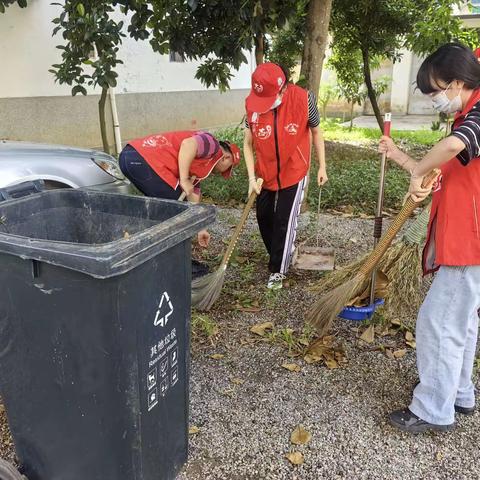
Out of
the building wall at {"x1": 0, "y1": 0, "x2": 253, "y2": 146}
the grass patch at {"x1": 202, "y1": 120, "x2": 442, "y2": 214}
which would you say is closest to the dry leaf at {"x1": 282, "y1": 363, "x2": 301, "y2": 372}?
the grass patch at {"x1": 202, "y1": 120, "x2": 442, "y2": 214}

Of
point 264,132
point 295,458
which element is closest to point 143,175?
point 264,132

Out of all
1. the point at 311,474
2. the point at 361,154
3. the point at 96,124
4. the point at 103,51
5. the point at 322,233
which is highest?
the point at 103,51

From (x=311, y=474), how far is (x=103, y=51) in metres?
4.37

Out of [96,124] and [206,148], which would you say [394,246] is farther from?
[96,124]

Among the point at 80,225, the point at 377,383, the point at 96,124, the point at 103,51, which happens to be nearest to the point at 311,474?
the point at 377,383

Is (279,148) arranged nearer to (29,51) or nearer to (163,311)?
(163,311)

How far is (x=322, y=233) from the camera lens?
502 cm

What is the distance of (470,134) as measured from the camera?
1.85m

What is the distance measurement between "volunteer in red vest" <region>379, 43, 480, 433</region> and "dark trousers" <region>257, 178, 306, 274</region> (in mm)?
Answer: 1328

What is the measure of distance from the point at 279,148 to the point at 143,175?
966 mm

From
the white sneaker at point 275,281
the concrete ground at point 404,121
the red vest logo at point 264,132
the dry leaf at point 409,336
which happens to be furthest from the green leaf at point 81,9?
the concrete ground at point 404,121

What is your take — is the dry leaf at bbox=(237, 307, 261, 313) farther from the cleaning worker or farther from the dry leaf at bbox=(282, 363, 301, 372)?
the dry leaf at bbox=(282, 363, 301, 372)

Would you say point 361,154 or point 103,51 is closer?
point 103,51

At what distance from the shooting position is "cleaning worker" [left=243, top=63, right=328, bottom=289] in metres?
3.31
